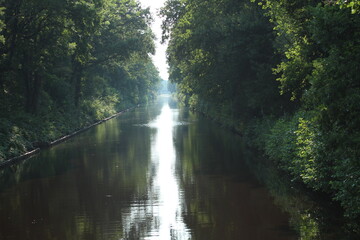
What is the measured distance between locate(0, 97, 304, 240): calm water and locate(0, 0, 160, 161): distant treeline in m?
4.85

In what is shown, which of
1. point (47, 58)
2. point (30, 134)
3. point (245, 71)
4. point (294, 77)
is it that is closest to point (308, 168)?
point (294, 77)

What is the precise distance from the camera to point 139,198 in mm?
12711

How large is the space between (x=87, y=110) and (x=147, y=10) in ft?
47.1

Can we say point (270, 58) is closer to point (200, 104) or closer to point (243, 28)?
point (243, 28)

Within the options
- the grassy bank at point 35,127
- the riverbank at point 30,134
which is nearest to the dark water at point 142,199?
the riverbank at point 30,134

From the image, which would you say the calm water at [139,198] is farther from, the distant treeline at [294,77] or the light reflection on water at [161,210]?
the distant treeline at [294,77]

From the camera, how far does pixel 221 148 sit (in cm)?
2328

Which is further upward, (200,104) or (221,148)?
(200,104)

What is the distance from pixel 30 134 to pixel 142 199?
600 inches

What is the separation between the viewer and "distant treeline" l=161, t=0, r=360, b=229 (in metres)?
9.84

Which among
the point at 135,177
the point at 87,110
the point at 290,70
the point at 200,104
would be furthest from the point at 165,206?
the point at 200,104

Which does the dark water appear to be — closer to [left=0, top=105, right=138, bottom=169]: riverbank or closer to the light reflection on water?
the light reflection on water

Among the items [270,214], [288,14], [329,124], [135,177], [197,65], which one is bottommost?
[270,214]

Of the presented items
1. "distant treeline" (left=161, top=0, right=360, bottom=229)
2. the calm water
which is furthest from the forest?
the calm water
